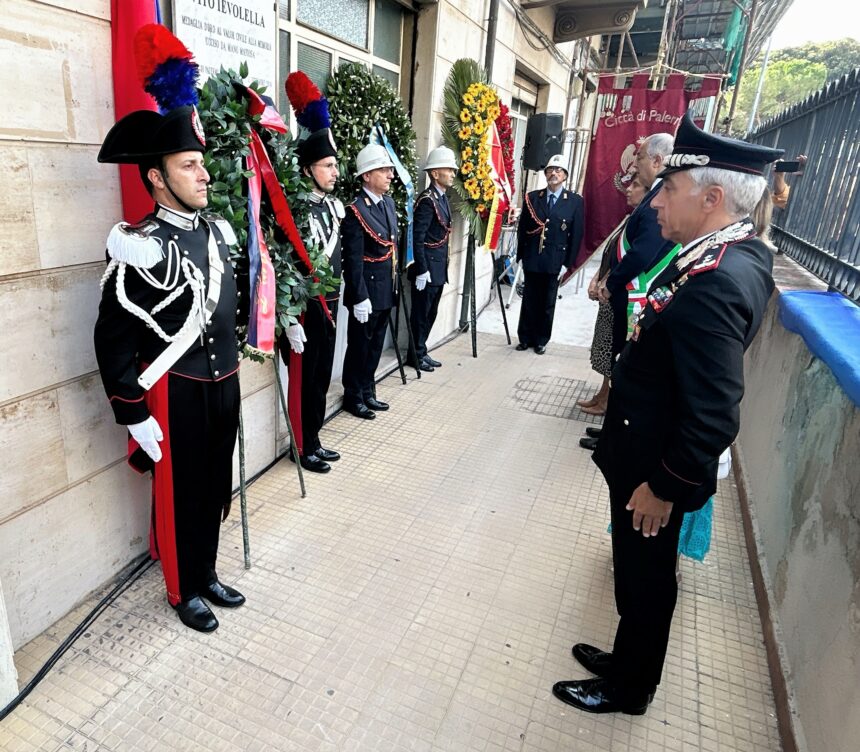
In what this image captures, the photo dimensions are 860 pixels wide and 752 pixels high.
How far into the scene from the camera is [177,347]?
1845 mm

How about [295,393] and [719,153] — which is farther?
[295,393]

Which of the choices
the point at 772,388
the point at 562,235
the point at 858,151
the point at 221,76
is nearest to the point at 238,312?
the point at 221,76

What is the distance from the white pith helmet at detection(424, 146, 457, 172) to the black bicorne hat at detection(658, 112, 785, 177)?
3024 millimetres

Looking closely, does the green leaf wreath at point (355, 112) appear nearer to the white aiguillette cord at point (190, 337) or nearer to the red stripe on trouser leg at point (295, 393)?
the red stripe on trouser leg at point (295, 393)

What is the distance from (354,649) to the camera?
6.56ft

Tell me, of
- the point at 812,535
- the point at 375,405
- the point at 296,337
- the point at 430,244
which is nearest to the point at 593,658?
the point at 812,535

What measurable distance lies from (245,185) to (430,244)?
2.45 metres

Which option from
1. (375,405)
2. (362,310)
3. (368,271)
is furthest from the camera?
(375,405)

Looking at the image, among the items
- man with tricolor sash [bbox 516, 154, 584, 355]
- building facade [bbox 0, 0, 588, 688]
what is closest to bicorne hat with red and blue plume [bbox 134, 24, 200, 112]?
building facade [bbox 0, 0, 588, 688]

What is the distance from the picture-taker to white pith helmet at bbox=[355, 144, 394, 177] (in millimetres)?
3369

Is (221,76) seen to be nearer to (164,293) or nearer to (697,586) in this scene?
(164,293)

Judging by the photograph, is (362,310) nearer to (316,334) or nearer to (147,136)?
(316,334)

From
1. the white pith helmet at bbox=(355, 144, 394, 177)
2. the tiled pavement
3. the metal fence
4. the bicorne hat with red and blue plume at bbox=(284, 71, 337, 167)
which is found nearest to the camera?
the tiled pavement

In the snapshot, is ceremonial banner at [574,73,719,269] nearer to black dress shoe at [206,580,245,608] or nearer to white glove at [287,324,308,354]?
white glove at [287,324,308,354]
